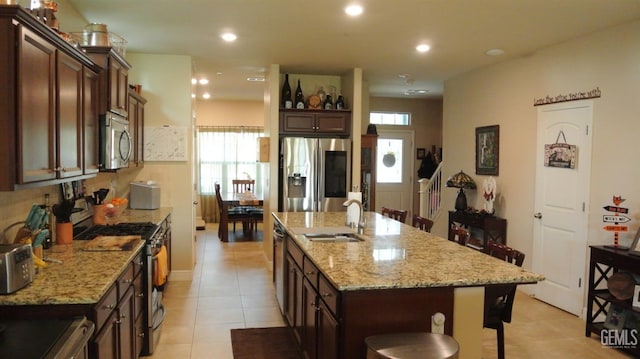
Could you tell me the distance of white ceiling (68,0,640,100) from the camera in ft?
12.0

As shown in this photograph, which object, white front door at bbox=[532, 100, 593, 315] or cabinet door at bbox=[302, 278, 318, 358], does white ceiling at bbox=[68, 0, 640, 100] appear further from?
cabinet door at bbox=[302, 278, 318, 358]

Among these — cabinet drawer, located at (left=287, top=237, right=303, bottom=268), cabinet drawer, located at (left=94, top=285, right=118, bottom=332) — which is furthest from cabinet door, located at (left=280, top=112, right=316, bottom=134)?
cabinet drawer, located at (left=94, top=285, right=118, bottom=332)

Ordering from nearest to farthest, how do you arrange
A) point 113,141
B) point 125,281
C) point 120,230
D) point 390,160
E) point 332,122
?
point 125,281, point 113,141, point 120,230, point 332,122, point 390,160

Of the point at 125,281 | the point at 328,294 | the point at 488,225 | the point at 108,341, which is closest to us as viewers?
the point at 108,341

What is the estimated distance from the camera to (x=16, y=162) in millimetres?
1959

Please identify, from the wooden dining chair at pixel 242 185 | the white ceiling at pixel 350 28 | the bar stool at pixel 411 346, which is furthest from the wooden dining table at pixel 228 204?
the bar stool at pixel 411 346

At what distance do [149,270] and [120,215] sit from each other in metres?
1.50

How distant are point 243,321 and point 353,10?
9.56 feet

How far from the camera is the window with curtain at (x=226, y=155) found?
10.1 m

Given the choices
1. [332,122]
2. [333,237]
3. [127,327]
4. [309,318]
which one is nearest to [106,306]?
[127,327]

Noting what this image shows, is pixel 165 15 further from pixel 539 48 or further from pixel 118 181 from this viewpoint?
pixel 539 48

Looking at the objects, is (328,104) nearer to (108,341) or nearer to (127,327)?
(127,327)

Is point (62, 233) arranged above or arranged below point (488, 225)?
above

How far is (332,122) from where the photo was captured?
6.23m
